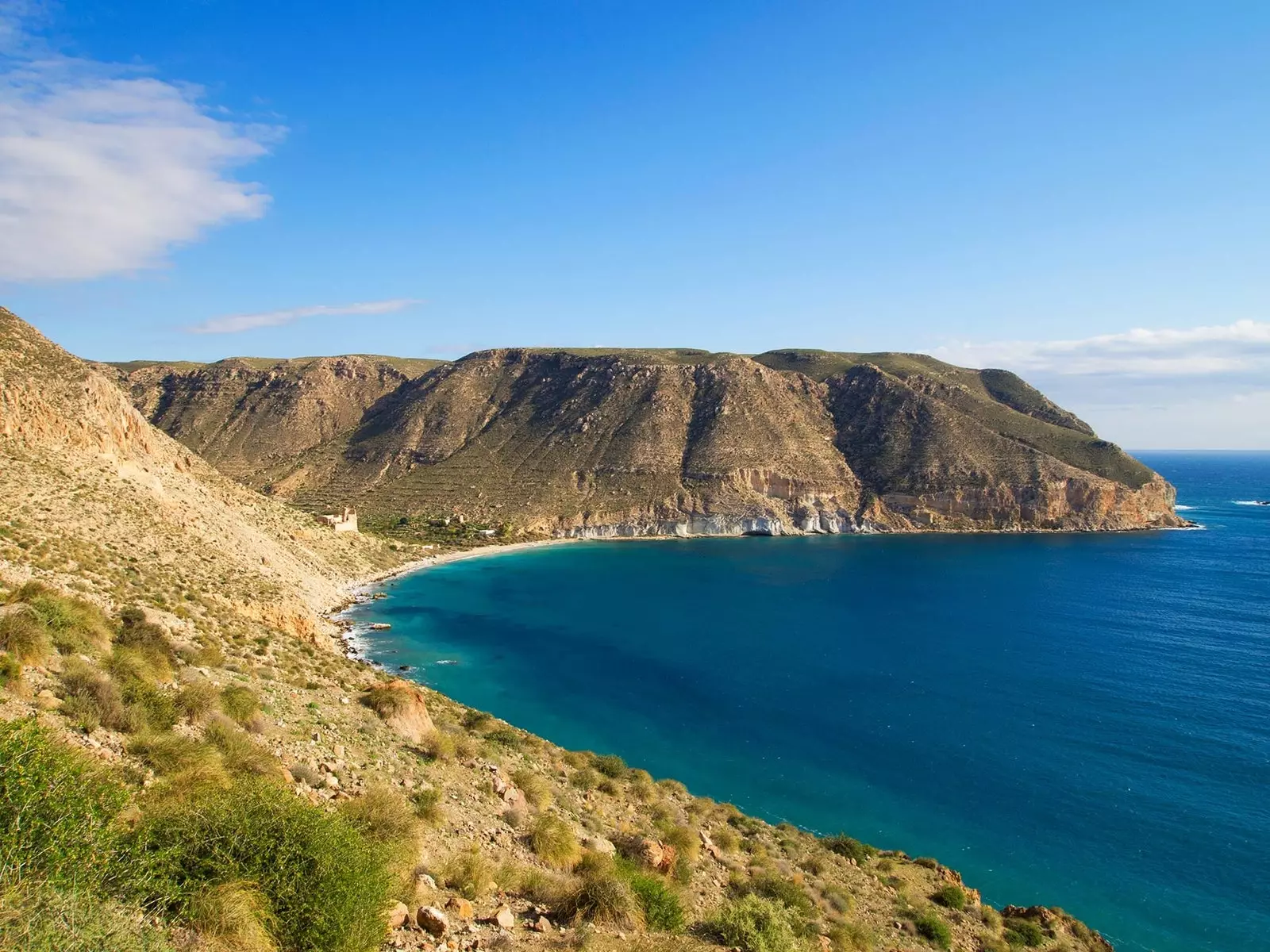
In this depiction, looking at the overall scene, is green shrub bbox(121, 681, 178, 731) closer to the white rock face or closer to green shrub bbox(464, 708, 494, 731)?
green shrub bbox(464, 708, 494, 731)

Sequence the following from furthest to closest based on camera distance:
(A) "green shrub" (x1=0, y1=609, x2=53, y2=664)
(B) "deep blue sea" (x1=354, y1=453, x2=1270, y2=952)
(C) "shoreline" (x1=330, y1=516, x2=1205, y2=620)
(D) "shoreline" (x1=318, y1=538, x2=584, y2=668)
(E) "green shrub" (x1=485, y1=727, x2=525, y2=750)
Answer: (C) "shoreline" (x1=330, y1=516, x2=1205, y2=620) → (D) "shoreline" (x1=318, y1=538, x2=584, y2=668) → (B) "deep blue sea" (x1=354, y1=453, x2=1270, y2=952) → (E) "green shrub" (x1=485, y1=727, x2=525, y2=750) → (A) "green shrub" (x1=0, y1=609, x2=53, y2=664)

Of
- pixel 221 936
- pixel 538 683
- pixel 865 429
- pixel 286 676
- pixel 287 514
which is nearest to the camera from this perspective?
pixel 221 936

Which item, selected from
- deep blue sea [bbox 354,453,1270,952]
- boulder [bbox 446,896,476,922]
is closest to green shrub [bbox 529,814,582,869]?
boulder [bbox 446,896,476,922]

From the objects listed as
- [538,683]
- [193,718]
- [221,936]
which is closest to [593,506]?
[538,683]

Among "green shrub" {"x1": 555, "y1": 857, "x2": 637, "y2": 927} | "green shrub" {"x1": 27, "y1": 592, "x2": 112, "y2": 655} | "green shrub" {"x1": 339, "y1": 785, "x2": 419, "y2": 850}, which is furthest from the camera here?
"green shrub" {"x1": 27, "y1": 592, "x2": 112, "y2": 655}

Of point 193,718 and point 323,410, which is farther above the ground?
point 323,410

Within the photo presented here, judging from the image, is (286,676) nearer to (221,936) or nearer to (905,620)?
(221,936)
